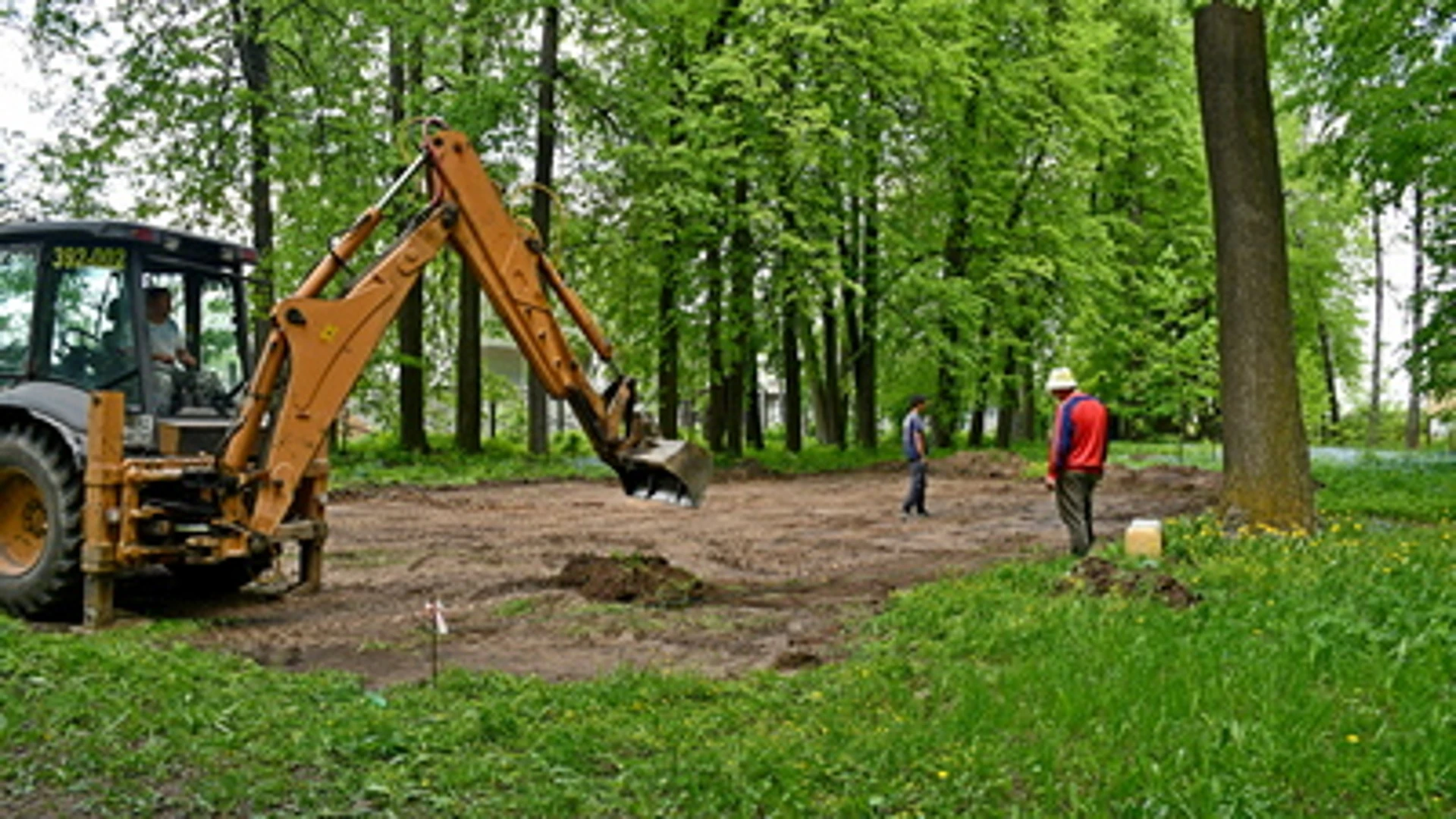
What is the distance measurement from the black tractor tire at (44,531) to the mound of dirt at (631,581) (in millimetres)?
3837

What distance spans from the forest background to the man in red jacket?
4.12 m

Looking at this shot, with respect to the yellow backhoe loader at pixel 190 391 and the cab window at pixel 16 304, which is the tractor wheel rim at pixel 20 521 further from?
the cab window at pixel 16 304

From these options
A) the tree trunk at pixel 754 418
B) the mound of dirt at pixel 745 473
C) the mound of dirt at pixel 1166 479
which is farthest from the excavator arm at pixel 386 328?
the tree trunk at pixel 754 418

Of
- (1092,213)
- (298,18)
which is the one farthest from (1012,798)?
(1092,213)

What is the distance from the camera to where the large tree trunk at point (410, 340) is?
26.6 metres

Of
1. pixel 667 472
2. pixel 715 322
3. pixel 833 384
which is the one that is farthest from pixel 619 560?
pixel 833 384

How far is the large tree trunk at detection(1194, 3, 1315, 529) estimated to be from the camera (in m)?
12.4

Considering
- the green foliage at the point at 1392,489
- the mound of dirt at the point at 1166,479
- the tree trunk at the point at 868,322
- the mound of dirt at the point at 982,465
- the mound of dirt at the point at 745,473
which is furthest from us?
the tree trunk at the point at 868,322

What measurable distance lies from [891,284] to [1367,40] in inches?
481

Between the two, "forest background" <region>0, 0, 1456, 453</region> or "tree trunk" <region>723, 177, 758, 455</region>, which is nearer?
"forest background" <region>0, 0, 1456, 453</region>

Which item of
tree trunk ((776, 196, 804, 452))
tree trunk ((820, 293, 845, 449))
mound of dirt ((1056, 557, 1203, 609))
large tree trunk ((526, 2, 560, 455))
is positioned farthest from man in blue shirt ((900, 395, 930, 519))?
tree trunk ((820, 293, 845, 449))

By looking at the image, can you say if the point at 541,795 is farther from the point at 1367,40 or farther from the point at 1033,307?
the point at 1033,307

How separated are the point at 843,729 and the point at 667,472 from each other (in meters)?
4.16

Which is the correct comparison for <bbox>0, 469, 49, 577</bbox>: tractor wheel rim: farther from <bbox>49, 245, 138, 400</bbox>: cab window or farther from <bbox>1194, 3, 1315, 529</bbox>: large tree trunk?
<bbox>1194, 3, 1315, 529</bbox>: large tree trunk
